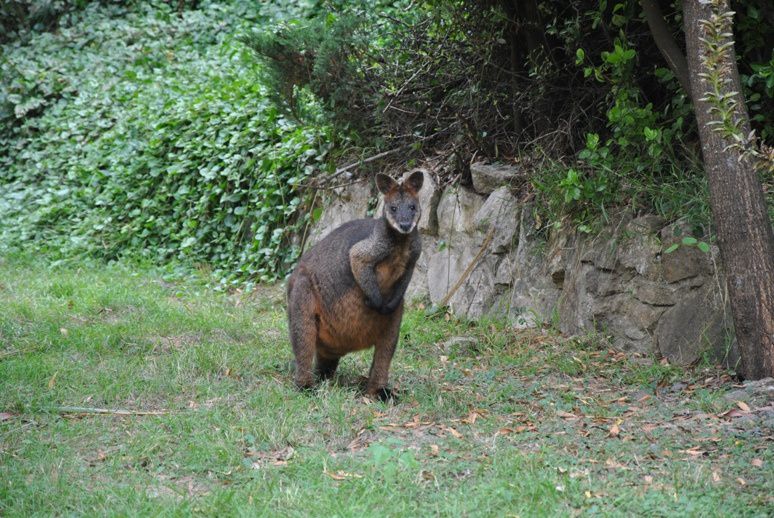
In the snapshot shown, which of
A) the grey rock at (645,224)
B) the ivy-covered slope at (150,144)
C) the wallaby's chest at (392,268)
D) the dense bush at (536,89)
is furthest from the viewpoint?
the ivy-covered slope at (150,144)

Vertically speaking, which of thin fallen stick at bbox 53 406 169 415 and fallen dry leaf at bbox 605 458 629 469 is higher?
fallen dry leaf at bbox 605 458 629 469

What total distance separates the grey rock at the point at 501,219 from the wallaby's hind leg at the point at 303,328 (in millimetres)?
2959

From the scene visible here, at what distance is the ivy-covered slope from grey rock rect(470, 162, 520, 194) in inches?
91.2

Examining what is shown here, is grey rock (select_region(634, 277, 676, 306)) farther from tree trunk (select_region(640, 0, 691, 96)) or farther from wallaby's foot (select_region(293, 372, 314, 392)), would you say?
wallaby's foot (select_region(293, 372, 314, 392))

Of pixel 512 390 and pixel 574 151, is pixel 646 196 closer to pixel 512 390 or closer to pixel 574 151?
pixel 574 151

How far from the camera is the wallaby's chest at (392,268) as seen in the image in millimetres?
7156

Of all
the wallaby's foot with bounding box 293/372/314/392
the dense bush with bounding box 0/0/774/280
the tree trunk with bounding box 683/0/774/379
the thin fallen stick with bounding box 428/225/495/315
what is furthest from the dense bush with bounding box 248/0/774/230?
the wallaby's foot with bounding box 293/372/314/392

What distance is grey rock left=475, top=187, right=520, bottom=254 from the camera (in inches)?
379

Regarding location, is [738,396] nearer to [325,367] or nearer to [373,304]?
[373,304]

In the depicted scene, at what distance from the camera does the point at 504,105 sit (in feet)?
33.1

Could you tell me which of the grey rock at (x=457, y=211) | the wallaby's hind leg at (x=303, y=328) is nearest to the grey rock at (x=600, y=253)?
the grey rock at (x=457, y=211)

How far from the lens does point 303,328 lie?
7.16 m

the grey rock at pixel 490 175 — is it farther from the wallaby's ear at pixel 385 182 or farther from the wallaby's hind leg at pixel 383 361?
the wallaby's hind leg at pixel 383 361

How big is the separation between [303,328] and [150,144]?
7886 mm
